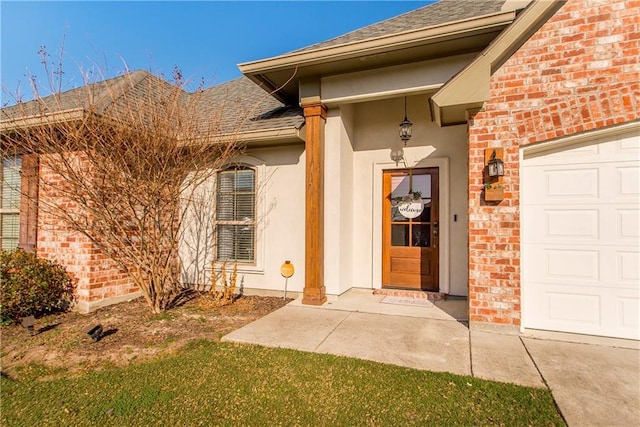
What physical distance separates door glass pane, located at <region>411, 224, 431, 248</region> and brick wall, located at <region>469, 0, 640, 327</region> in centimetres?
197

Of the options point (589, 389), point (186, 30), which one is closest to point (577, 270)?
point (589, 389)

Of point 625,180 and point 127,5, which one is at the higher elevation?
point 127,5

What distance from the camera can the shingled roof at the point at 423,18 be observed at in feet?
16.4

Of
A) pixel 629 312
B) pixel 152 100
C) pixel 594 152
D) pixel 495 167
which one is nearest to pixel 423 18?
pixel 495 167

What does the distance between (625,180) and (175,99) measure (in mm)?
5952

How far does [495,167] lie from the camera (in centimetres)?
391

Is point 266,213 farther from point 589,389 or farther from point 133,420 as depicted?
point 589,389

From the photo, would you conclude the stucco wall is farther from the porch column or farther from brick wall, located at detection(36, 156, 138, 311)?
brick wall, located at detection(36, 156, 138, 311)

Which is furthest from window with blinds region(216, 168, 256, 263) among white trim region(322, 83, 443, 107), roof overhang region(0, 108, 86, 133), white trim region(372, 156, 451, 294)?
roof overhang region(0, 108, 86, 133)

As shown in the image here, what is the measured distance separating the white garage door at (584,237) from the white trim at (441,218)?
1.77m

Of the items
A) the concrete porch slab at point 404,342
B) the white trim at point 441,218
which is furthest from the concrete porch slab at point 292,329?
the white trim at point 441,218

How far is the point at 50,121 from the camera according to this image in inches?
192

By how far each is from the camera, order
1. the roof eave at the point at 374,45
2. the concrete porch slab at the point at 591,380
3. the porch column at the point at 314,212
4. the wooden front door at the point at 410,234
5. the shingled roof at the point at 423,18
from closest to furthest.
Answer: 1. the concrete porch slab at the point at 591,380
2. the roof eave at the point at 374,45
3. the shingled roof at the point at 423,18
4. the porch column at the point at 314,212
5. the wooden front door at the point at 410,234

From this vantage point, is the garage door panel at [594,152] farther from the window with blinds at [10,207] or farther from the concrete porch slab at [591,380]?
the window with blinds at [10,207]
